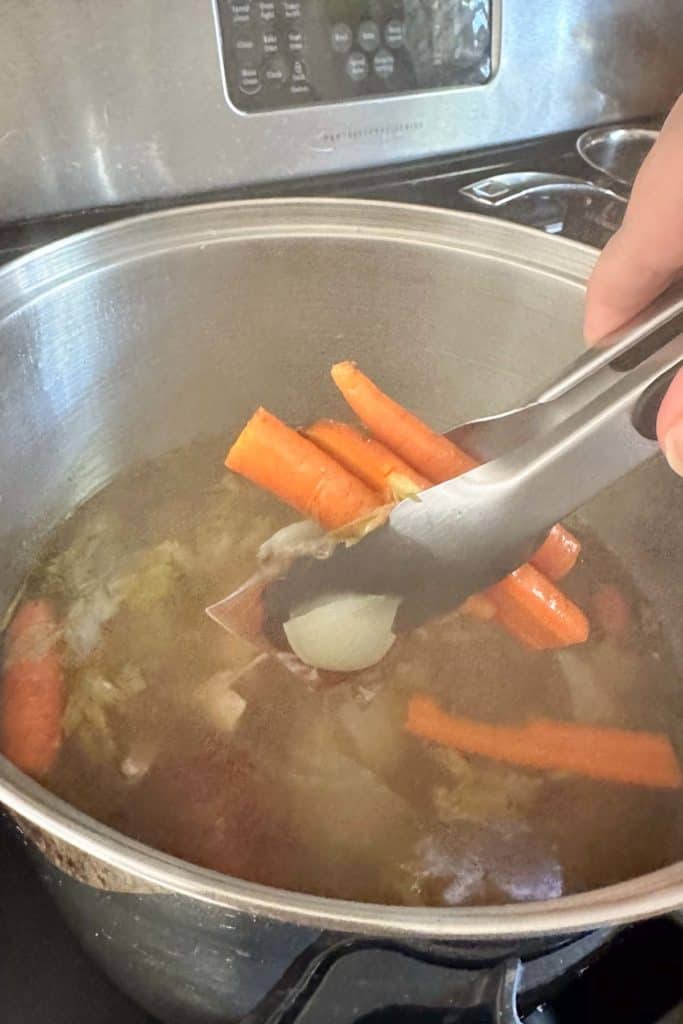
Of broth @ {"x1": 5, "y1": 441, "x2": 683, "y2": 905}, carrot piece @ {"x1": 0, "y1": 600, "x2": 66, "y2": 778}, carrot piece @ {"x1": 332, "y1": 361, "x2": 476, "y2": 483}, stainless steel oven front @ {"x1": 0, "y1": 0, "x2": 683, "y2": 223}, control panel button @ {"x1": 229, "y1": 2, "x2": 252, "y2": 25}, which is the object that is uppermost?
control panel button @ {"x1": 229, "y1": 2, "x2": 252, "y2": 25}

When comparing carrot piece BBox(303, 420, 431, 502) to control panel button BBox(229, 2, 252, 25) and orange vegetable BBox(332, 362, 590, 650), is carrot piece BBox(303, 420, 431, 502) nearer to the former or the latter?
orange vegetable BBox(332, 362, 590, 650)

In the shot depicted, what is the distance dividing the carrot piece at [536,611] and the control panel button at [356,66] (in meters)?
0.50

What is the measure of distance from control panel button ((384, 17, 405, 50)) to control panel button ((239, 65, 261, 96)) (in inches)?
5.3

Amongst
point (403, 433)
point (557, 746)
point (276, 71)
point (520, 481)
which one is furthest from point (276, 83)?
point (557, 746)

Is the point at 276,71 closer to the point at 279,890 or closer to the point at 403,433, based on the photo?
the point at 403,433

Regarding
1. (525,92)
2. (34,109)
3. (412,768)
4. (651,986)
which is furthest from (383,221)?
(651,986)

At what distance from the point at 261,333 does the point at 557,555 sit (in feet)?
1.30

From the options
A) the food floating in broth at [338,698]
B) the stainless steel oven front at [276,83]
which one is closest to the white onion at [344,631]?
the food floating in broth at [338,698]

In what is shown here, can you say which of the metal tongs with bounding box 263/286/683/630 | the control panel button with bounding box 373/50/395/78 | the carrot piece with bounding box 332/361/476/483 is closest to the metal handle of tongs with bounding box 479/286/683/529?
the metal tongs with bounding box 263/286/683/630

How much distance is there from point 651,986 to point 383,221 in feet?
2.33

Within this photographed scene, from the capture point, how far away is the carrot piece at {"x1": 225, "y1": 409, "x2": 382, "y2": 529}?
0.86 metres

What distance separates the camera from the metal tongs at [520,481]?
1.88 feet

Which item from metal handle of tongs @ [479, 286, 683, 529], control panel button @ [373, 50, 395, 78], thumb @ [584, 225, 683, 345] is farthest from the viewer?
control panel button @ [373, 50, 395, 78]

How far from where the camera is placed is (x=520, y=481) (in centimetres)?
60
